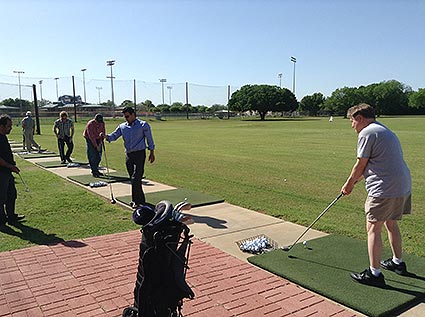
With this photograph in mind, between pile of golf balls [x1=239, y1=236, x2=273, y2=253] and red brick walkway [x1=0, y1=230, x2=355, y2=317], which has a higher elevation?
pile of golf balls [x1=239, y1=236, x2=273, y2=253]

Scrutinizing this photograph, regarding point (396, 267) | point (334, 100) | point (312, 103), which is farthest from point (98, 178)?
point (312, 103)

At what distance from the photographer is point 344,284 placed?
4.21 metres

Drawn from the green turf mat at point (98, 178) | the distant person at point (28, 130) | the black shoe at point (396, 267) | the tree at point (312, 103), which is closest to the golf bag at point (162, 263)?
the black shoe at point (396, 267)

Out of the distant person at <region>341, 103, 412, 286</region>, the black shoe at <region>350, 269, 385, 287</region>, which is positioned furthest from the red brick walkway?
the distant person at <region>341, 103, 412, 286</region>

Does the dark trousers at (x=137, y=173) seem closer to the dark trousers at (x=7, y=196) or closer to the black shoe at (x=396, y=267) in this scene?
the dark trousers at (x=7, y=196)

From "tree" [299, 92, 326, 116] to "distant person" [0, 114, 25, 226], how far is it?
393 feet

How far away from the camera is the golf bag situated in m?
2.82

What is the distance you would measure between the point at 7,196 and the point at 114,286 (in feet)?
11.3

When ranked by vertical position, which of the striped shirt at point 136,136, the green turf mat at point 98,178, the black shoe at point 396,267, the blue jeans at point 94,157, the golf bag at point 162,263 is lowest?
the green turf mat at point 98,178

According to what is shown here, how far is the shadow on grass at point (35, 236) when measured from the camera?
224 inches

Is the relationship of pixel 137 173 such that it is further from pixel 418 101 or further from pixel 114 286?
pixel 418 101

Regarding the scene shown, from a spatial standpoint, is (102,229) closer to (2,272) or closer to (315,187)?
(2,272)

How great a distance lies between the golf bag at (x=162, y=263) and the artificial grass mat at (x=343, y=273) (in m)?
1.84

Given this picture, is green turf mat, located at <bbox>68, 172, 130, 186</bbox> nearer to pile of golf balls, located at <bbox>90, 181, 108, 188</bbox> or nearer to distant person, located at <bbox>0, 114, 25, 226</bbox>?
pile of golf balls, located at <bbox>90, 181, 108, 188</bbox>
